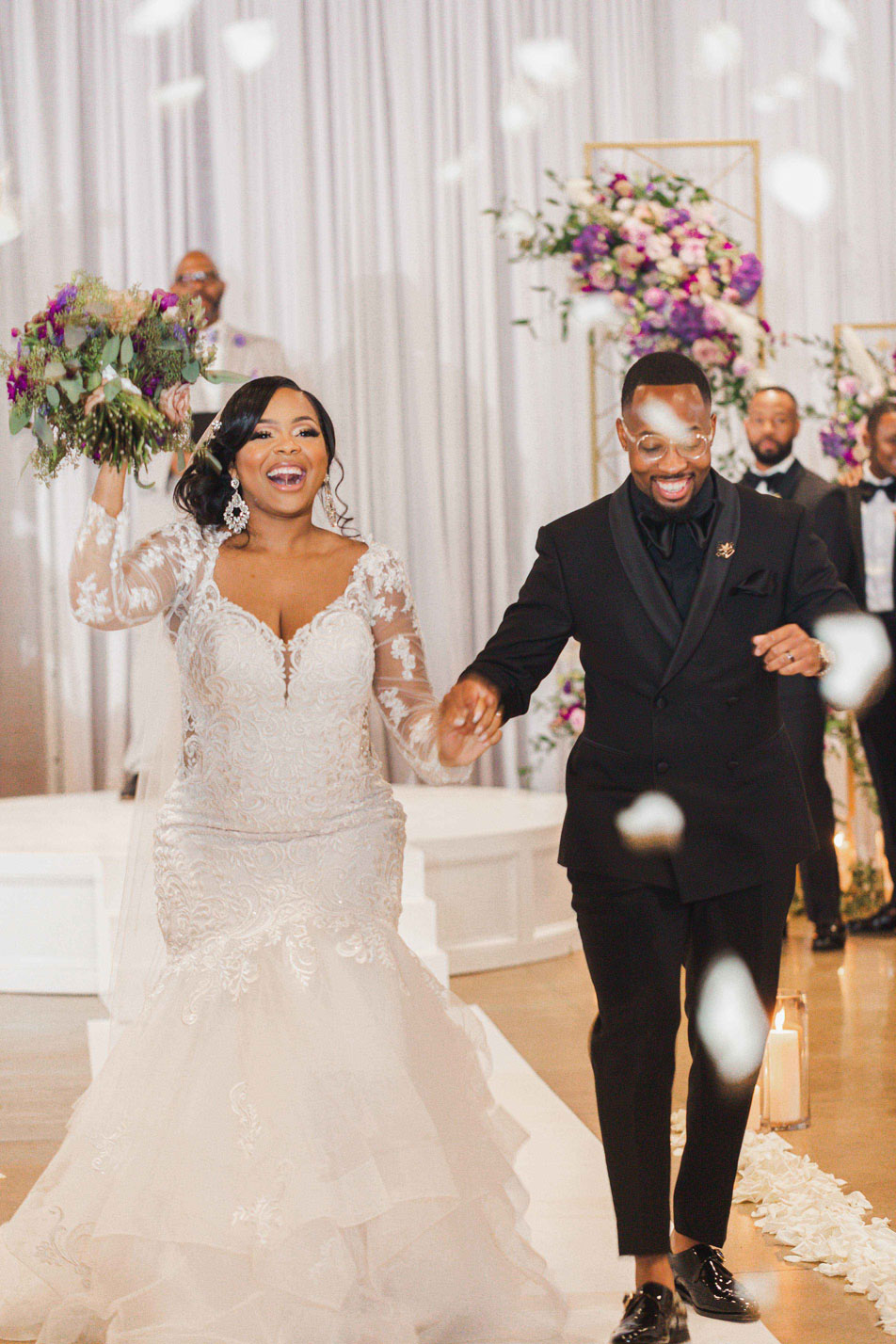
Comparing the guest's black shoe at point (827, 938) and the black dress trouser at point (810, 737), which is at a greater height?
the black dress trouser at point (810, 737)

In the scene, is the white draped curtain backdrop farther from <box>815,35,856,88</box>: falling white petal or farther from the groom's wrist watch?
the groom's wrist watch

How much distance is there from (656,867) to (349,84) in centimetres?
578

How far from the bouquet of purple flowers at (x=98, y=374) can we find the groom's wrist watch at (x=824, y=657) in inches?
48.8

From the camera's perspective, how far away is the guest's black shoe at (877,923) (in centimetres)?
586

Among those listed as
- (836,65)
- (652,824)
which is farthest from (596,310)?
(652,824)

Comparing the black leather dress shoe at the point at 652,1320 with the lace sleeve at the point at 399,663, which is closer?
the black leather dress shoe at the point at 652,1320

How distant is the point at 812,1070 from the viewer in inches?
166

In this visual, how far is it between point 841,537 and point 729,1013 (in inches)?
120

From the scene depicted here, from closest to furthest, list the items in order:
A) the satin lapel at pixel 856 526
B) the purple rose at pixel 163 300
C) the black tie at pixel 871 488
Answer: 1. the purple rose at pixel 163 300
2. the satin lapel at pixel 856 526
3. the black tie at pixel 871 488

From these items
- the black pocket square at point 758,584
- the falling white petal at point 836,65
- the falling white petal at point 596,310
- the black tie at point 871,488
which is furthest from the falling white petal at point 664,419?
the falling white petal at point 836,65

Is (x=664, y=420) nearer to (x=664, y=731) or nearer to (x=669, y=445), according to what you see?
(x=669, y=445)

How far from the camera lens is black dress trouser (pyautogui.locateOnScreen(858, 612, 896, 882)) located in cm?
556

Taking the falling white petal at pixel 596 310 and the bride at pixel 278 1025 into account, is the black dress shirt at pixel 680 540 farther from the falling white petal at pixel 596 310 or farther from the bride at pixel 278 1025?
the falling white petal at pixel 596 310

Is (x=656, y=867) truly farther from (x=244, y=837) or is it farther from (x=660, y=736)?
(x=244, y=837)
